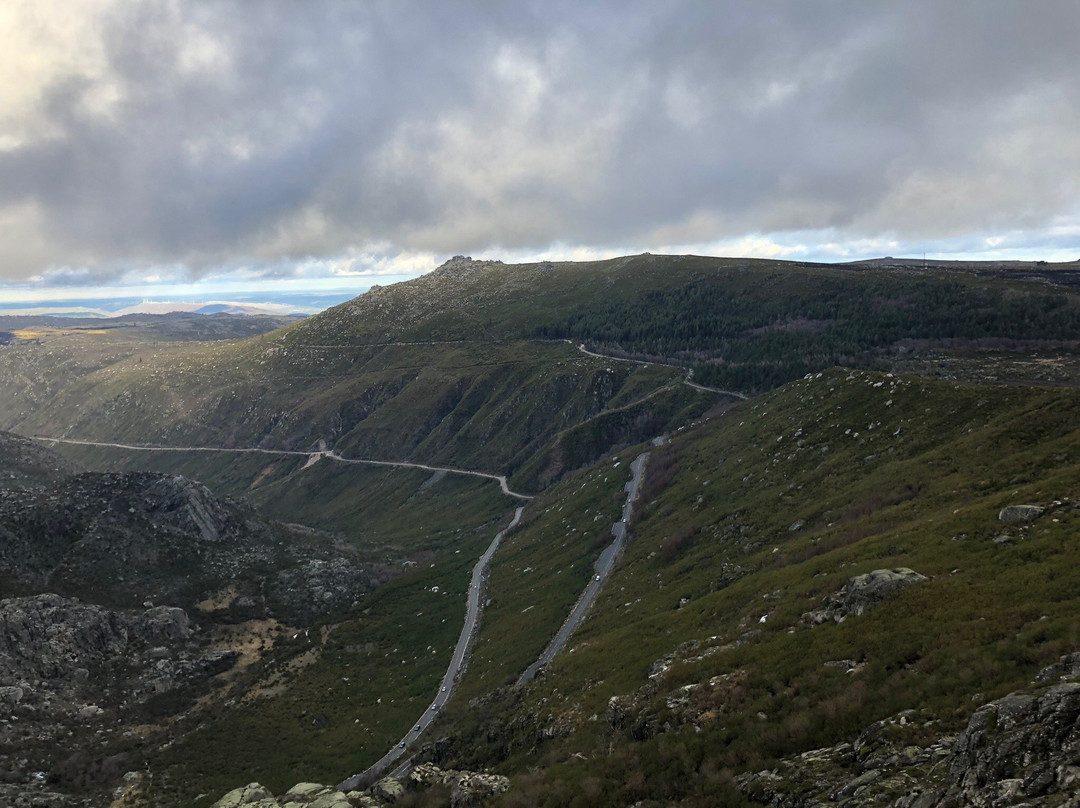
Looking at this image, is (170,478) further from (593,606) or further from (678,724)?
(678,724)

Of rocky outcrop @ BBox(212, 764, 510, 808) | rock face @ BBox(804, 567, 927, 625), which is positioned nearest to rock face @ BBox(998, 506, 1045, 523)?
rock face @ BBox(804, 567, 927, 625)

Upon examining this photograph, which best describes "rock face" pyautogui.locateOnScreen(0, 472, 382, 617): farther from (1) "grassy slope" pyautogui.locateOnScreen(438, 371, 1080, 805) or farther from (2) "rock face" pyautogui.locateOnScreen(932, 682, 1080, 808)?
(2) "rock face" pyautogui.locateOnScreen(932, 682, 1080, 808)

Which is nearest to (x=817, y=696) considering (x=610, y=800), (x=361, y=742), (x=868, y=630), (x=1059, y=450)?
(x=868, y=630)

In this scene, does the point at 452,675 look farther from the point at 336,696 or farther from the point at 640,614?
the point at 640,614

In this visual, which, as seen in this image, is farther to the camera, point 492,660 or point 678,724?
point 492,660

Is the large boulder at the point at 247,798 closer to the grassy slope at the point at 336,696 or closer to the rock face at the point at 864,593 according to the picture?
the grassy slope at the point at 336,696

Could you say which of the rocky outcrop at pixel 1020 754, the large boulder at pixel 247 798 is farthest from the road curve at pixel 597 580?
the rocky outcrop at pixel 1020 754

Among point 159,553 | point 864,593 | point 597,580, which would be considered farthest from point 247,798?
point 159,553
